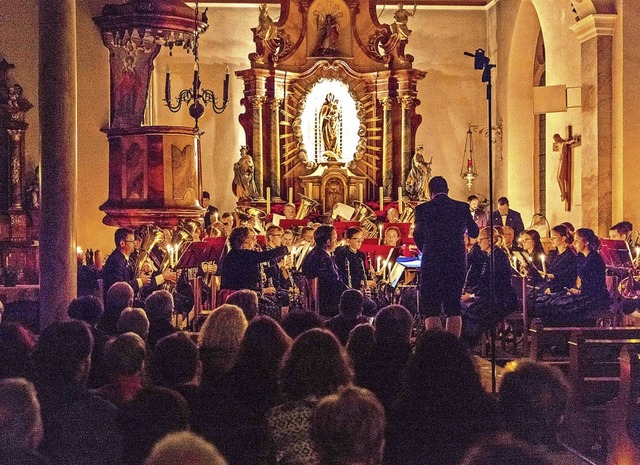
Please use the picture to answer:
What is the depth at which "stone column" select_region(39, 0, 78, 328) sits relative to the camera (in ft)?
32.0

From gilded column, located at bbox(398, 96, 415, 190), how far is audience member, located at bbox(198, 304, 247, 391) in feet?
55.3

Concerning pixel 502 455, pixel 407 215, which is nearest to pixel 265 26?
pixel 407 215

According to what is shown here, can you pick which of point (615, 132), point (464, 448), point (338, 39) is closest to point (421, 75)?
point (338, 39)

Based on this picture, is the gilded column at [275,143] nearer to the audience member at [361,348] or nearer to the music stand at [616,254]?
the music stand at [616,254]

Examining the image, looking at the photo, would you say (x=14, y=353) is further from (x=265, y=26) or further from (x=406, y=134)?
(x=406, y=134)

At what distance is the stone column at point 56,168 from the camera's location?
9.74 meters

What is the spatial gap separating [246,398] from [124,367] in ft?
2.00

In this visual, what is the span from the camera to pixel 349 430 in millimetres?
3457

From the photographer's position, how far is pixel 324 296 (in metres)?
11.4

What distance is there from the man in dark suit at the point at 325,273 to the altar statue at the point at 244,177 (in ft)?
34.8

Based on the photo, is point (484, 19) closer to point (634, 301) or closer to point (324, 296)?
point (634, 301)

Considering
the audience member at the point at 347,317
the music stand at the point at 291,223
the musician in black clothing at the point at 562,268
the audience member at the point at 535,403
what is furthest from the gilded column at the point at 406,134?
the audience member at the point at 535,403

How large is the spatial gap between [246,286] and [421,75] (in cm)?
1266

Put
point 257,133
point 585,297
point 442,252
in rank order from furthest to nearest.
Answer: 1. point 257,133
2. point 585,297
3. point 442,252
